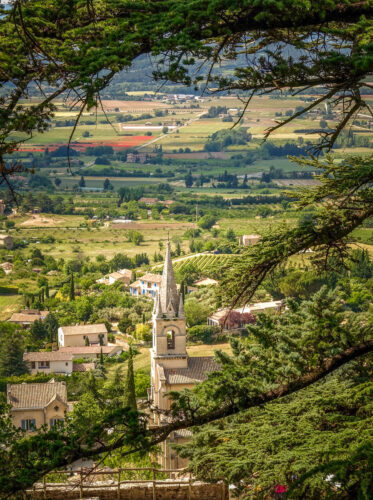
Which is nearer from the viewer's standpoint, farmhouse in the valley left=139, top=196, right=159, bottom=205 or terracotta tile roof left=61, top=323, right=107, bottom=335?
terracotta tile roof left=61, top=323, right=107, bottom=335

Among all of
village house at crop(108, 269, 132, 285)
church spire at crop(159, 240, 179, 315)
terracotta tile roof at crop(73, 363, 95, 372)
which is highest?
church spire at crop(159, 240, 179, 315)

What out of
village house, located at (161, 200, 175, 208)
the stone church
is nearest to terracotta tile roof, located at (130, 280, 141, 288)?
the stone church

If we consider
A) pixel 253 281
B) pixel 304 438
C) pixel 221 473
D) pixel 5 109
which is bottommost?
pixel 221 473

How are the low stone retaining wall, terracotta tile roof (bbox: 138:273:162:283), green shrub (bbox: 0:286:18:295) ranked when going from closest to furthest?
the low stone retaining wall
terracotta tile roof (bbox: 138:273:162:283)
green shrub (bbox: 0:286:18:295)

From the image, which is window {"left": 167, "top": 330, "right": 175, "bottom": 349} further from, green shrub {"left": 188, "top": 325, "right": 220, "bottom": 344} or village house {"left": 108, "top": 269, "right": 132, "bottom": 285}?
village house {"left": 108, "top": 269, "right": 132, "bottom": 285}

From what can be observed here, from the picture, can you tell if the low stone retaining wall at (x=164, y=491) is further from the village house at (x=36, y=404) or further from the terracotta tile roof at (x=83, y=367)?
the terracotta tile roof at (x=83, y=367)

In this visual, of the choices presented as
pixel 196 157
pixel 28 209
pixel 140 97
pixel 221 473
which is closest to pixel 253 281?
pixel 221 473

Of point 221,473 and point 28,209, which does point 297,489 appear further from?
point 28,209
